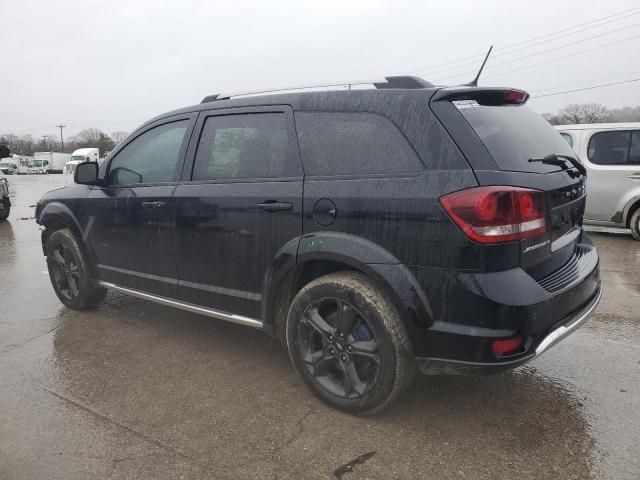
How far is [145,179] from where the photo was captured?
3.87 meters

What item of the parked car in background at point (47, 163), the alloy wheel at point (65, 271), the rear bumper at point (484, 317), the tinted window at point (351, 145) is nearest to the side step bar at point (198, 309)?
the alloy wheel at point (65, 271)

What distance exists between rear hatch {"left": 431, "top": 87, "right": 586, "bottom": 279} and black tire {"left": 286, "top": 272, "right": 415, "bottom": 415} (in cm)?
73

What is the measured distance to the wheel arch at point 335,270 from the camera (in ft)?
7.98

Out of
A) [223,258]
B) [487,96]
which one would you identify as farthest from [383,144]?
[223,258]

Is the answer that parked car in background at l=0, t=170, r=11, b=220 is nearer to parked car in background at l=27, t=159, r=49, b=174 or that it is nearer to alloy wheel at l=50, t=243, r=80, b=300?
alloy wheel at l=50, t=243, r=80, b=300

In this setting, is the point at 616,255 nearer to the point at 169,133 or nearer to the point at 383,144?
the point at 383,144

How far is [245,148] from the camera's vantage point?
3230mm

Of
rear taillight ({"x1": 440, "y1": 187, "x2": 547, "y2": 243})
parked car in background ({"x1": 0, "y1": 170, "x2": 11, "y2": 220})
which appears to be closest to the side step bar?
rear taillight ({"x1": 440, "y1": 187, "x2": 547, "y2": 243})

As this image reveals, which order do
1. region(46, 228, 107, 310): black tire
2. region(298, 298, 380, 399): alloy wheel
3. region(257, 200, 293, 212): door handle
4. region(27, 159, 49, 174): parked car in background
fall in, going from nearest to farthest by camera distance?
region(298, 298, 380, 399): alloy wheel < region(257, 200, 293, 212): door handle < region(46, 228, 107, 310): black tire < region(27, 159, 49, 174): parked car in background

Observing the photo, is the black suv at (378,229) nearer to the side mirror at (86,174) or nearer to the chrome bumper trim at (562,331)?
the chrome bumper trim at (562,331)

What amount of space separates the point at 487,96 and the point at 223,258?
1.83 meters

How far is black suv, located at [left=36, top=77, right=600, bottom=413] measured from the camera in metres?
2.31

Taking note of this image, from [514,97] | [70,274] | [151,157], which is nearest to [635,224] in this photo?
[514,97]

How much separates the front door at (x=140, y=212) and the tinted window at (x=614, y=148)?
273 inches
